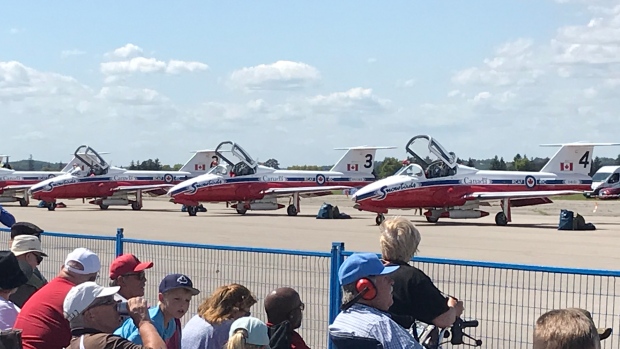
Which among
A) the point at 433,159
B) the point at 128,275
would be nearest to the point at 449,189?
the point at 433,159

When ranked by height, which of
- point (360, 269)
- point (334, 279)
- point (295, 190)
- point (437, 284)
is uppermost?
point (360, 269)

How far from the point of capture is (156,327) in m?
5.40

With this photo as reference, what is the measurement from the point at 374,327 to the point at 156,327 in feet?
5.22

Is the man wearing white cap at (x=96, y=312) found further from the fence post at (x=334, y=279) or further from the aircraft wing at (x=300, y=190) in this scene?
the aircraft wing at (x=300, y=190)

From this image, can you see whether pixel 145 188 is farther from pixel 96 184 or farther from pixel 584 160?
pixel 584 160

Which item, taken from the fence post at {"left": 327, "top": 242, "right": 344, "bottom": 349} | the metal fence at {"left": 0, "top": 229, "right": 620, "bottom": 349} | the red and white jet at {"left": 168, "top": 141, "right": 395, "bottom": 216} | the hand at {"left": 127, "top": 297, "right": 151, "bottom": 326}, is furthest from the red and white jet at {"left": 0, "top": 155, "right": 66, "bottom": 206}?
the hand at {"left": 127, "top": 297, "right": 151, "bottom": 326}

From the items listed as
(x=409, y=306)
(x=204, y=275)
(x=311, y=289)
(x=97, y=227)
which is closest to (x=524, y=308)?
(x=311, y=289)

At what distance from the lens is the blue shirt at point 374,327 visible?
14.6 ft

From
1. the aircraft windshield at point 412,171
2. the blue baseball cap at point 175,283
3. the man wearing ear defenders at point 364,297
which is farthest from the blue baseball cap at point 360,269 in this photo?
the aircraft windshield at point 412,171

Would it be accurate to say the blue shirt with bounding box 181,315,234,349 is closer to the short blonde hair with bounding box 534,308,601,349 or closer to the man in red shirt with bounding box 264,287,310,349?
the man in red shirt with bounding box 264,287,310,349

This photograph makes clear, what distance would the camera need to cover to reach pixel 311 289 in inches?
365

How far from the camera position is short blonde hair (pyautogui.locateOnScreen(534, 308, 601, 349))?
11.1 feet

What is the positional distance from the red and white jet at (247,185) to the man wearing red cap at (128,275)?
34.3 meters

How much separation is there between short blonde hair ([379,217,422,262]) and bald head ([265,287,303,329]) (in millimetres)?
681
